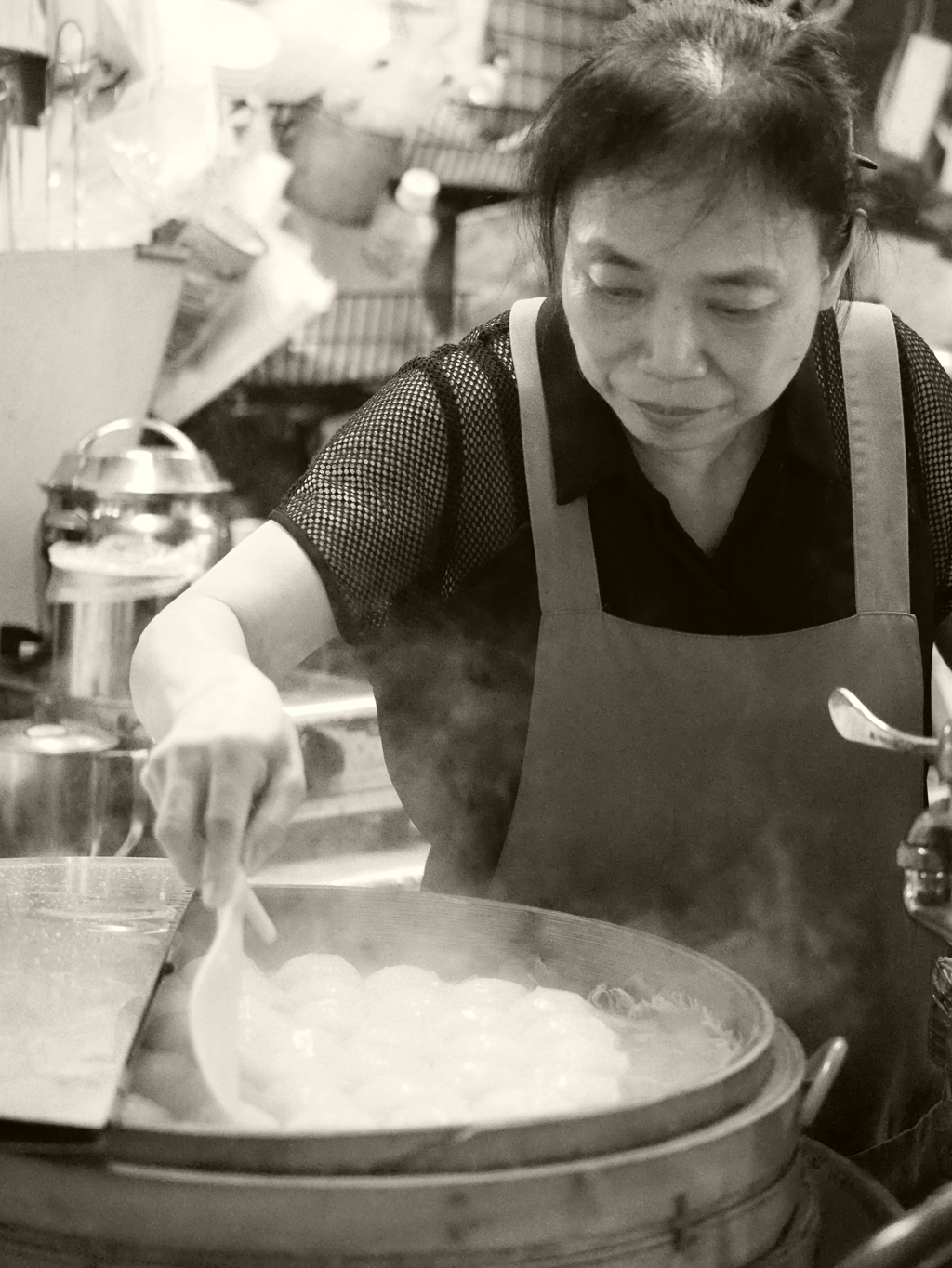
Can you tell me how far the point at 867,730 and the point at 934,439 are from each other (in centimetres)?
71

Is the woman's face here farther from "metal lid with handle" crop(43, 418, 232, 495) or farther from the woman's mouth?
"metal lid with handle" crop(43, 418, 232, 495)

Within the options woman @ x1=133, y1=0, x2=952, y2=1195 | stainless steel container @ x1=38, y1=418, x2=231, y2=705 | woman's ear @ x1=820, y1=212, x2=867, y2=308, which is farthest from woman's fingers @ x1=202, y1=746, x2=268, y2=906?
stainless steel container @ x1=38, y1=418, x2=231, y2=705

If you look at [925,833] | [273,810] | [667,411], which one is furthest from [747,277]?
[273,810]

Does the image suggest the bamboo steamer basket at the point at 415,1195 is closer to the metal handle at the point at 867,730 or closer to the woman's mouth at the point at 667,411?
the metal handle at the point at 867,730

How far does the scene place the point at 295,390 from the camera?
3477 mm

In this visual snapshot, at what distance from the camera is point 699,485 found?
1.67 meters

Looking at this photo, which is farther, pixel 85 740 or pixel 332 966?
pixel 85 740

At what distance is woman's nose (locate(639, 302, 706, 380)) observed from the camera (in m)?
1.36

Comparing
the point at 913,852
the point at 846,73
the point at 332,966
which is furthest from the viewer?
the point at 846,73

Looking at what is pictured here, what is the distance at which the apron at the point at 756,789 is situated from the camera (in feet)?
5.24

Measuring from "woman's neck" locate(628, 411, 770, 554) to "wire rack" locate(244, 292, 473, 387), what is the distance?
182 centimetres

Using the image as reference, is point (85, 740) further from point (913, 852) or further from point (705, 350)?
point (913, 852)

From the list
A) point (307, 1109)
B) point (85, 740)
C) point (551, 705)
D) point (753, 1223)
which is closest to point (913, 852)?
point (753, 1223)

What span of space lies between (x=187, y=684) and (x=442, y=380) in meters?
0.54
